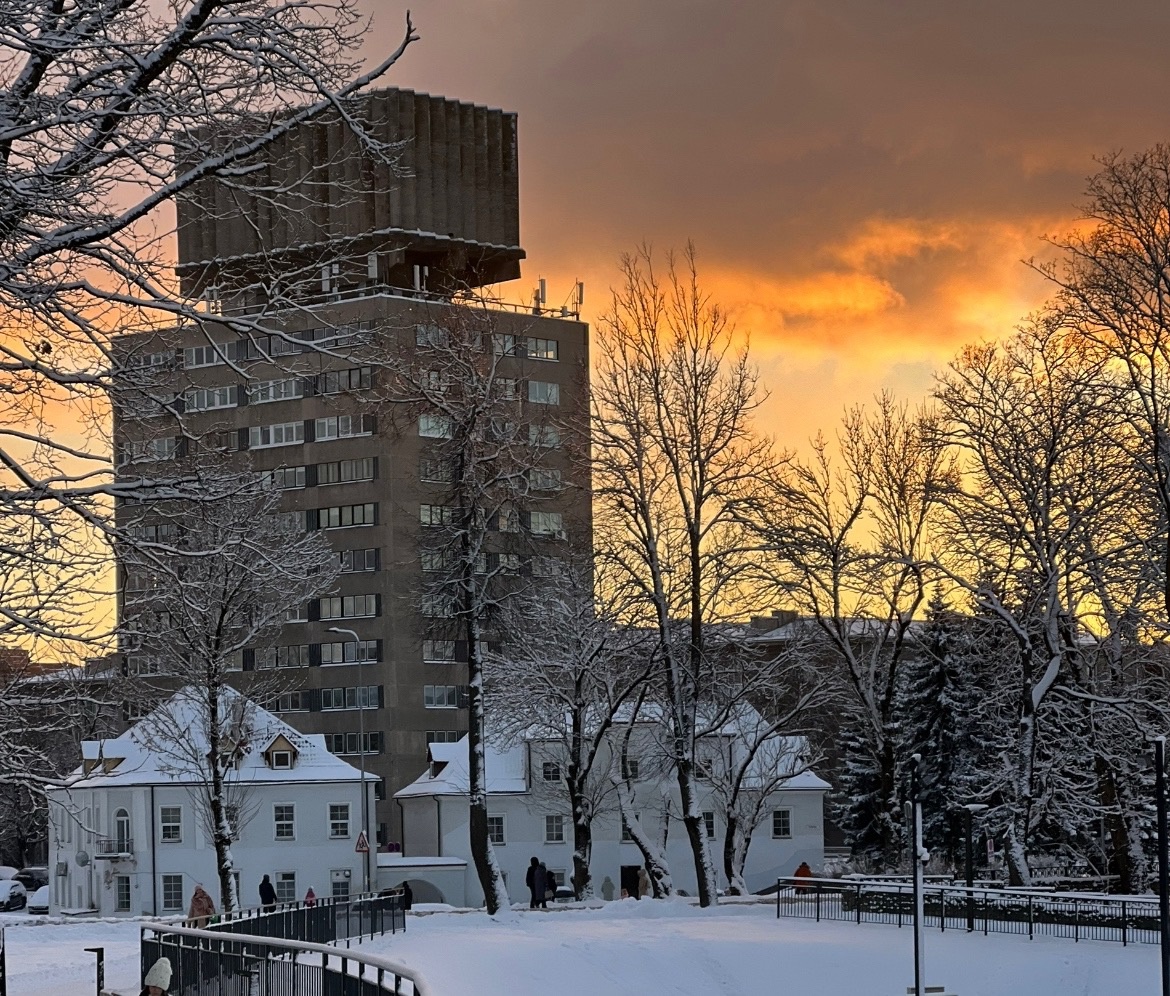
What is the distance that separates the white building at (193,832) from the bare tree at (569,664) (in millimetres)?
21203

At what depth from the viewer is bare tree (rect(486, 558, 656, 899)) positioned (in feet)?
163

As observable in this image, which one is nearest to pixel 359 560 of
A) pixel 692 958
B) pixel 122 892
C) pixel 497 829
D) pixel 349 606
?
pixel 349 606

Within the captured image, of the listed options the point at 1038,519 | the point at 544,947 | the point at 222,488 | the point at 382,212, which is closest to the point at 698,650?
the point at 1038,519

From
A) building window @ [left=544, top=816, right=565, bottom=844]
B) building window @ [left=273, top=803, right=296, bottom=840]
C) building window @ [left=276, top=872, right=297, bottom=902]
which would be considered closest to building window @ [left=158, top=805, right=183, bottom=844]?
building window @ [left=273, top=803, right=296, bottom=840]

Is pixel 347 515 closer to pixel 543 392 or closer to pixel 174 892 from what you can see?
pixel 543 392

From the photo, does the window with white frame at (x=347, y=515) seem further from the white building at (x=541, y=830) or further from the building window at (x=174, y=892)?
the building window at (x=174, y=892)

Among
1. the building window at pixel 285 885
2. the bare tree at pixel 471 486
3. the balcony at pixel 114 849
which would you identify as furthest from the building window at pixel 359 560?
the bare tree at pixel 471 486

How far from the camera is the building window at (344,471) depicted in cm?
11500

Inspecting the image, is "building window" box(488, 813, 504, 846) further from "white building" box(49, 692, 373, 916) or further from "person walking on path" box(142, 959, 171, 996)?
"person walking on path" box(142, 959, 171, 996)

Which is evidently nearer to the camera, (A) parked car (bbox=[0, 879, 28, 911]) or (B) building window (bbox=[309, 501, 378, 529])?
(A) parked car (bbox=[0, 879, 28, 911])

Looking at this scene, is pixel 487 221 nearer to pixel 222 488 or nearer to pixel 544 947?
pixel 544 947

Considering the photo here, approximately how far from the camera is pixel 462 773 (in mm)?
83500

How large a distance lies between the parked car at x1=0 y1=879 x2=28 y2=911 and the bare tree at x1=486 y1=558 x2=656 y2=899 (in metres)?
41.9

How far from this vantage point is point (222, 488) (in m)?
14.7
